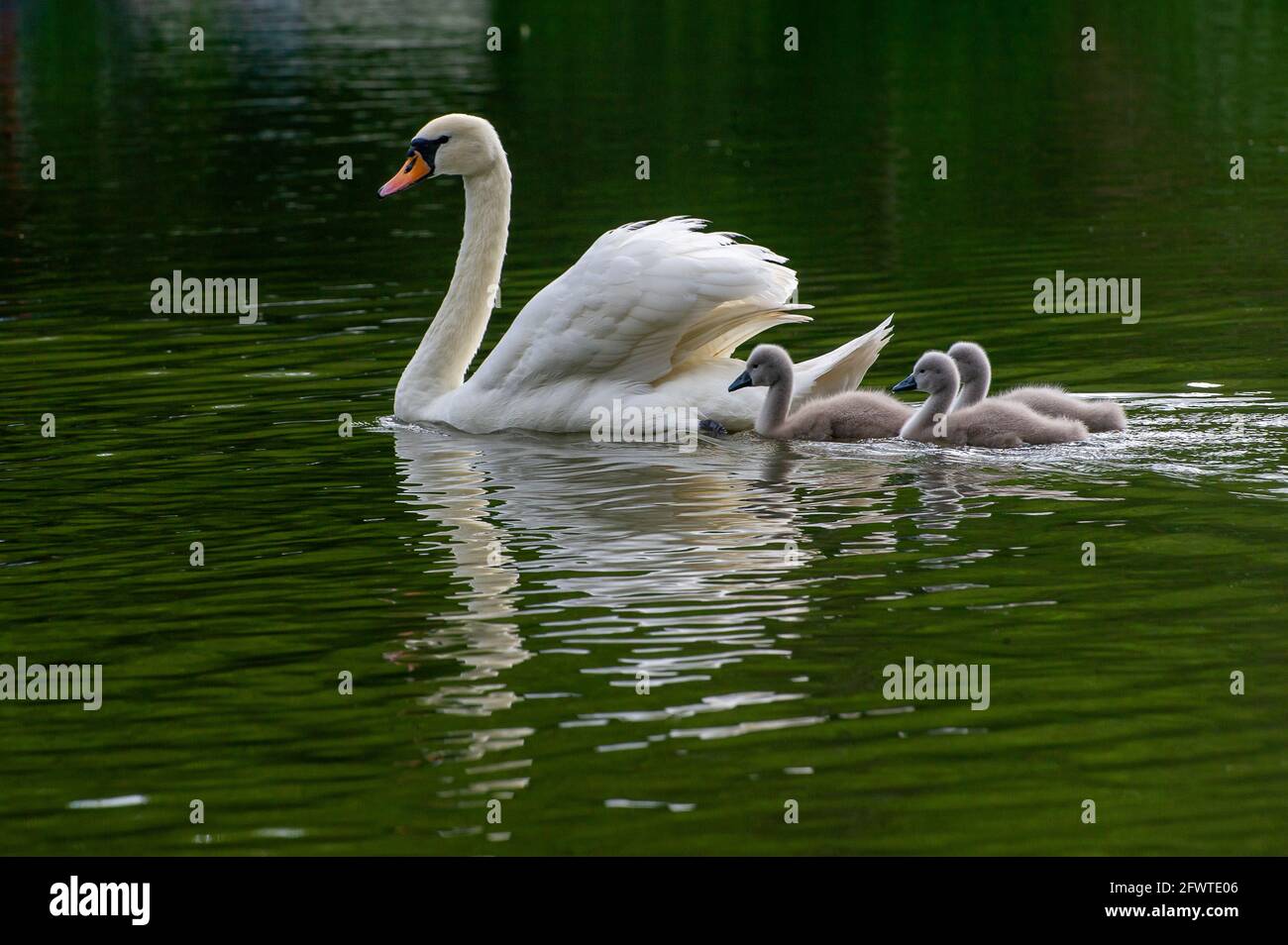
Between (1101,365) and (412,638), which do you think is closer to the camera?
(412,638)

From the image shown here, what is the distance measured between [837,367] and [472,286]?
3017mm

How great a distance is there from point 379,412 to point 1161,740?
8.30 meters

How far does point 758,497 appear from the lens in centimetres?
1155

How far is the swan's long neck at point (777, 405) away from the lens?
12836 millimetres

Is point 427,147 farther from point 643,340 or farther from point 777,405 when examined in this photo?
point 777,405

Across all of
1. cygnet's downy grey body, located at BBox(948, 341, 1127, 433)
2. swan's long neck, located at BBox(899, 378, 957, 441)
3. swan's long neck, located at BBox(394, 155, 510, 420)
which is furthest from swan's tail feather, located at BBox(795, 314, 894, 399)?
swan's long neck, located at BBox(394, 155, 510, 420)

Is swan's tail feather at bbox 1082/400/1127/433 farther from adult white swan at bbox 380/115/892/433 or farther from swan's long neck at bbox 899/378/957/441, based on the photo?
adult white swan at bbox 380/115/892/433

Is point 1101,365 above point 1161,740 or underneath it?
above

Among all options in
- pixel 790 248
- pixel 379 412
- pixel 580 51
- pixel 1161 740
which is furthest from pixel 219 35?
pixel 1161 740

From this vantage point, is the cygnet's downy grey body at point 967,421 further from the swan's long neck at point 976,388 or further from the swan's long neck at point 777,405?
the swan's long neck at point 777,405

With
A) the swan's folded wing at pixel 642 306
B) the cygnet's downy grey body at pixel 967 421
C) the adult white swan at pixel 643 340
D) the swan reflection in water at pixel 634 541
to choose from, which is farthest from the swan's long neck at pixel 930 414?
the swan's folded wing at pixel 642 306

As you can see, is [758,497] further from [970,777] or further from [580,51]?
[580,51]

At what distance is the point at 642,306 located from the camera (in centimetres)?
1277

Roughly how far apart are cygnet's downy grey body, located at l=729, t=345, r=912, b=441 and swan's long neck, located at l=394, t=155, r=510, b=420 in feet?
8.35
